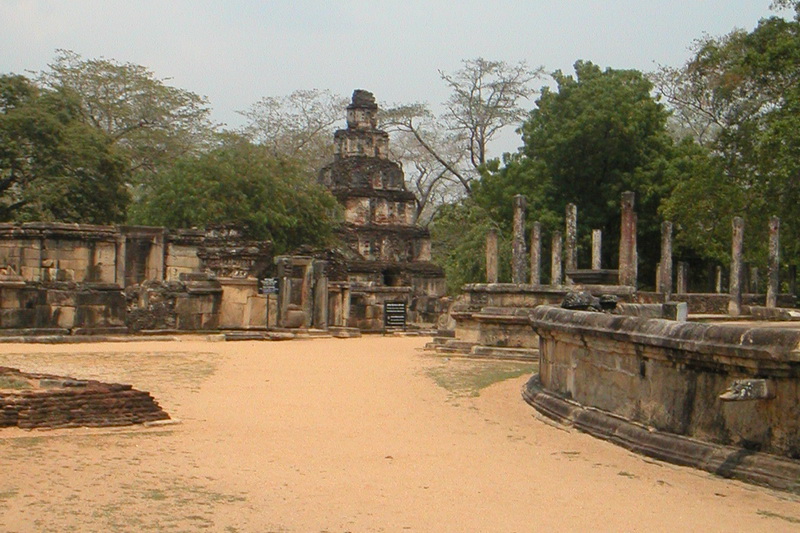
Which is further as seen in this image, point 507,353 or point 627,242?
point 627,242

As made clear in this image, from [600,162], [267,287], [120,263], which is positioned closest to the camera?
[267,287]

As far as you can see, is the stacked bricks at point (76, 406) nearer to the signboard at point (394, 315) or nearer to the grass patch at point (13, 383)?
the grass patch at point (13, 383)

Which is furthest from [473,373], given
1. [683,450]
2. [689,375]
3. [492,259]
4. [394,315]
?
[394,315]

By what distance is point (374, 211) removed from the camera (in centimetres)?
4056

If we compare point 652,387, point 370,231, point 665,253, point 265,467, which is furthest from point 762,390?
point 370,231

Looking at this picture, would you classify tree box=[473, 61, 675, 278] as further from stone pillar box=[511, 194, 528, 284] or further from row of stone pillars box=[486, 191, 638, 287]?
stone pillar box=[511, 194, 528, 284]

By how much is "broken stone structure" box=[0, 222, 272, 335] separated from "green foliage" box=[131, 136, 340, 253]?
6236mm

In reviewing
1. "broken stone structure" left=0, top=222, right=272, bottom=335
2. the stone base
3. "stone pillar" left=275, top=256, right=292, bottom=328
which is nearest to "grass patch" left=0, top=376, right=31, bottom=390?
"broken stone structure" left=0, top=222, right=272, bottom=335

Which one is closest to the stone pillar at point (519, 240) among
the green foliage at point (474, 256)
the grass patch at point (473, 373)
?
the grass patch at point (473, 373)

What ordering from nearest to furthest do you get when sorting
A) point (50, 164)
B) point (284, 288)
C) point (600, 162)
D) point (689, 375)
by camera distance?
point (689, 375) → point (284, 288) → point (50, 164) → point (600, 162)

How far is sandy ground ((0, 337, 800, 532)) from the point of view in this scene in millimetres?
5387

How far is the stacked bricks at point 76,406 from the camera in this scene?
7.56 m

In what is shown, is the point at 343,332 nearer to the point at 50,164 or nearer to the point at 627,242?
the point at 627,242

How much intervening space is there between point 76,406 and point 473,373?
7.03 meters
